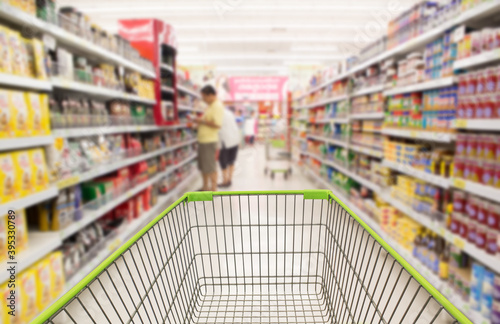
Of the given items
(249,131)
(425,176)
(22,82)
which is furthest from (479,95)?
(249,131)

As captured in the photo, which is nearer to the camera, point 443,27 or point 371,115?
point 443,27

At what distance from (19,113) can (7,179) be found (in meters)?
0.38

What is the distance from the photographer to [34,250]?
188 centimetres

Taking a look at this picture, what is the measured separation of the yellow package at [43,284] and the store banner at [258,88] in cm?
1057

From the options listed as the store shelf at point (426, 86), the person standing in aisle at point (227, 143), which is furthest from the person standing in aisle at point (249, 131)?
the store shelf at point (426, 86)

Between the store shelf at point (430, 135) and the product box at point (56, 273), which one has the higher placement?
the store shelf at point (430, 135)

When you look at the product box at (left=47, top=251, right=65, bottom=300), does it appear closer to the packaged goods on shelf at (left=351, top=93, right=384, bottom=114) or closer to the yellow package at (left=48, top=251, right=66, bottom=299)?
the yellow package at (left=48, top=251, right=66, bottom=299)

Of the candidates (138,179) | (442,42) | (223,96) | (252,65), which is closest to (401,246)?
(442,42)

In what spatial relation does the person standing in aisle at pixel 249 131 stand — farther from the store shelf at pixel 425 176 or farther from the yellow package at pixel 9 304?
the yellow package at pixel 9 304

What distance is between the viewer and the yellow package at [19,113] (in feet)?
5.70

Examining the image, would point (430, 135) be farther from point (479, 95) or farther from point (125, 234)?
point (125, 234)

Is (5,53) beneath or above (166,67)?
beneath

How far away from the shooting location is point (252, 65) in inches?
597

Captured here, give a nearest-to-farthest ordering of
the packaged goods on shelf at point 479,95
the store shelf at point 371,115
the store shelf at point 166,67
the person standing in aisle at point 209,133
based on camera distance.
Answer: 1. the packaged goods on shelf at point 479,95
2. the store shelf at point 371,115
3. the person standing in aisle at point 209,133
4. the store shelf at point 166,67
